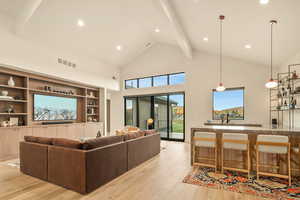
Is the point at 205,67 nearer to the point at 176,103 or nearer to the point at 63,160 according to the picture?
the point at 176,103

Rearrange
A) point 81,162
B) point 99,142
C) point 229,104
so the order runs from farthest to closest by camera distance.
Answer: point 229,104
point 99,142
point 81,162

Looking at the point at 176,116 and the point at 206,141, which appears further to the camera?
the point at 176,116

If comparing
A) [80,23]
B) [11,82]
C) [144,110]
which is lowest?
[144,110]

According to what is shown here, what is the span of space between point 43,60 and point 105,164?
4.51m

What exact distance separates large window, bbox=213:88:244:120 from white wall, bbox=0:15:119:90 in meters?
5.19

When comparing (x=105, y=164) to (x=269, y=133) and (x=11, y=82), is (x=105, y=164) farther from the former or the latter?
(x=11, y=82)

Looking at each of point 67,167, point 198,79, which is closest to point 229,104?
point 198,79

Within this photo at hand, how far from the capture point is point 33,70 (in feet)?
16.8

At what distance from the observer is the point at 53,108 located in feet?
20.0

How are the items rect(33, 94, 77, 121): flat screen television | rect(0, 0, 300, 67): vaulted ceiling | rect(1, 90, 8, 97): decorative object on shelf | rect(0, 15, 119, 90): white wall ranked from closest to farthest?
rect(0, 0, 300, 67): vaulted ceiling < rect(0, 15, 119, 90): white wall < rect(1, 90, 8, 97): decorative object on shelf < rect(33, 94, 77, 121): flat screen television

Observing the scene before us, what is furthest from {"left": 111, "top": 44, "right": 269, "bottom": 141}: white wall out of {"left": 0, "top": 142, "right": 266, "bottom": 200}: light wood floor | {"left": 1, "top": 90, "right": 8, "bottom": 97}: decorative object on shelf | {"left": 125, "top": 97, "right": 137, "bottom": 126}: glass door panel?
{"left": 1, "top": 90, "right": 8, "bottom": 97}: decorative object on shelf

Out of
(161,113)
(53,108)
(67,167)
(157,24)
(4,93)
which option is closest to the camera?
(67,167)

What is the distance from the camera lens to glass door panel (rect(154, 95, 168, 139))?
25.3 ft

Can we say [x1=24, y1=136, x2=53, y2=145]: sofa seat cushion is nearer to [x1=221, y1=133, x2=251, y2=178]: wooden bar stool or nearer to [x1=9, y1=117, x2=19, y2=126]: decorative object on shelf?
[x1=9, y1=117, x2=19, y2=126]: decorative object on shelf
